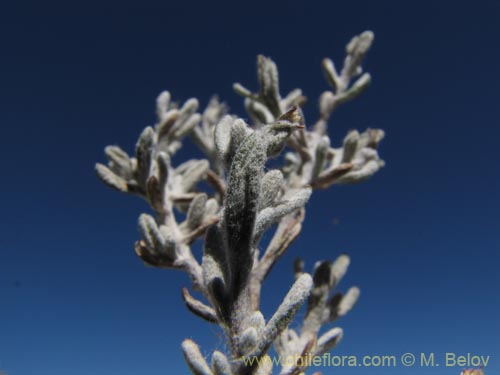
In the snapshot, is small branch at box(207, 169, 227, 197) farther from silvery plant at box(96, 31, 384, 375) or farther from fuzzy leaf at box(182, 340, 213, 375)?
fuzzy leaf at box(182, 340, 213, 375)

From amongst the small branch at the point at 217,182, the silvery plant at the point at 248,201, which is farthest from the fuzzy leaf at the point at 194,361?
the small branch at the point at 217,182

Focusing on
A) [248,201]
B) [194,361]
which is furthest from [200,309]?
[248,201]

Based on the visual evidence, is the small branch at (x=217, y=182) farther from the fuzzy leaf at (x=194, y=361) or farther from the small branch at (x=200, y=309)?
the fuzzy leaf at (x=194, y=361)

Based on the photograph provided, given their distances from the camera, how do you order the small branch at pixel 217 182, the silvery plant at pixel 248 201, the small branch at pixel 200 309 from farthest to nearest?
1. the small branch at pixel 217 182
2. the small branch at pixel 200 309
3. the silvery plant at pixel 248 201

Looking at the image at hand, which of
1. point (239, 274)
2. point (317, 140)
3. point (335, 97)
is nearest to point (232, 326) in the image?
point (239, 274)

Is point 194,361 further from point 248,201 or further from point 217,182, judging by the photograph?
point 217,182

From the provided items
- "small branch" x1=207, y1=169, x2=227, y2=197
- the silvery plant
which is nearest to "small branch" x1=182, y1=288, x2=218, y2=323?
the silvery plant

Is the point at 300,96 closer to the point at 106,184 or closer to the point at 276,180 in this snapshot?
the point at 106,184

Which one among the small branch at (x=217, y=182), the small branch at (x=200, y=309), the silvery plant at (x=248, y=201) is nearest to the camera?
the silvery plant at (x=248, y=201)
